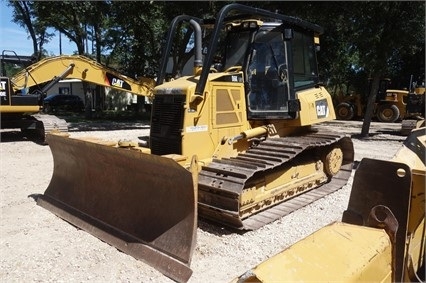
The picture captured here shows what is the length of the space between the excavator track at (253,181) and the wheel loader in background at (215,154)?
15mm

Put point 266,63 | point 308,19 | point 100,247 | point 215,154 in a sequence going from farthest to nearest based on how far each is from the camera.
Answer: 1. point 308,19
2. point 266,63
3. point 215,154
4. point 100,247

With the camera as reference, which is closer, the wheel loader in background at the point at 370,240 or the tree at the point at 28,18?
the wheel loader in background at the point at 370,240

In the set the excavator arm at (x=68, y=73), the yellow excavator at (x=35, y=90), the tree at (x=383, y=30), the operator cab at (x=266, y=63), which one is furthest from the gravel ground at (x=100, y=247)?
the tree at (x=383, y=30)

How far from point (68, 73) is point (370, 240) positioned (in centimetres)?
1117

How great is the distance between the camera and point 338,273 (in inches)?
69.7

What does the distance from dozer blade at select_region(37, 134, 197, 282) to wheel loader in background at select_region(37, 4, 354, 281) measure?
1 cm

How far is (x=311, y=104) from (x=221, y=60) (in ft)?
5.11

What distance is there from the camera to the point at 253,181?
15.0ft

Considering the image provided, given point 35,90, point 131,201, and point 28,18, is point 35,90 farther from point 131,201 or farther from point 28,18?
point 28,18

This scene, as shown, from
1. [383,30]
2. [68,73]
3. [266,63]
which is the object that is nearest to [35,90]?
[68,73]

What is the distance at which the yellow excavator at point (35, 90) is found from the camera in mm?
10500

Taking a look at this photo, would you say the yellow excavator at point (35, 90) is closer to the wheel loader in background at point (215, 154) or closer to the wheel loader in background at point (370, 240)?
the wheel loader in background at point (215, 154)

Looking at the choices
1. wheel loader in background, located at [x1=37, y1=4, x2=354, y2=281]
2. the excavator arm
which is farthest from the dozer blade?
the excavator arm

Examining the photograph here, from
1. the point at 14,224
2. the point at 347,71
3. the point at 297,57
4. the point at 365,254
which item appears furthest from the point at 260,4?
the point at 347,71
